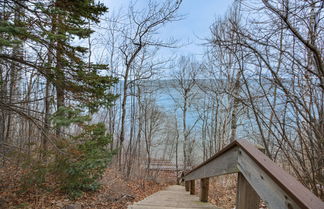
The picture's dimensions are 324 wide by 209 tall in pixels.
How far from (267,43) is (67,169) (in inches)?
187

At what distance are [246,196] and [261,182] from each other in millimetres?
290

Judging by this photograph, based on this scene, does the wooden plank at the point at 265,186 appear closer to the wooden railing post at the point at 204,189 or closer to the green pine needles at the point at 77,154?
the wooden railing post at the point at 204,189

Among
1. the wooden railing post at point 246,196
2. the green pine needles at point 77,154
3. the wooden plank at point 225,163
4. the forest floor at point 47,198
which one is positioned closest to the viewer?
the wooden railing post at point 246,196

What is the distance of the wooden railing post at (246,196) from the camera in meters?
1.23

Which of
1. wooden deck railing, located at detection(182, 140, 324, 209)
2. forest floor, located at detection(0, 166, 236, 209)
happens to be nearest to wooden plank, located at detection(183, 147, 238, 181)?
wooden deck railing, located at detection(182, 140, 324, 209)

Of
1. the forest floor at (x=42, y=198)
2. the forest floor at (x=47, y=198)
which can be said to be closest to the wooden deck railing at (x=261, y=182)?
the forest floor at (x=47, y=198)

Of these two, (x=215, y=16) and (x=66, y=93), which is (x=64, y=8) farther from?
(x=215, y=16)

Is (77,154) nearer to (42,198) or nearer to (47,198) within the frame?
(42,198)

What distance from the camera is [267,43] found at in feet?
9.17

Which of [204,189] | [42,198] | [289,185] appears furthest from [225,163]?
[42,198]

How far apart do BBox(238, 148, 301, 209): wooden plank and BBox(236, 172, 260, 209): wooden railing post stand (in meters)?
0.09

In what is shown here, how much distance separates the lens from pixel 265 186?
0.99 m

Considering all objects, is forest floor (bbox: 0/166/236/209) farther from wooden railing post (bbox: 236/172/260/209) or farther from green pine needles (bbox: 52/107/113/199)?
wooden railing post (bbox: 236/172/260/209)

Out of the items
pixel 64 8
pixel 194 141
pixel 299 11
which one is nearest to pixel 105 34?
pixel 64 8
